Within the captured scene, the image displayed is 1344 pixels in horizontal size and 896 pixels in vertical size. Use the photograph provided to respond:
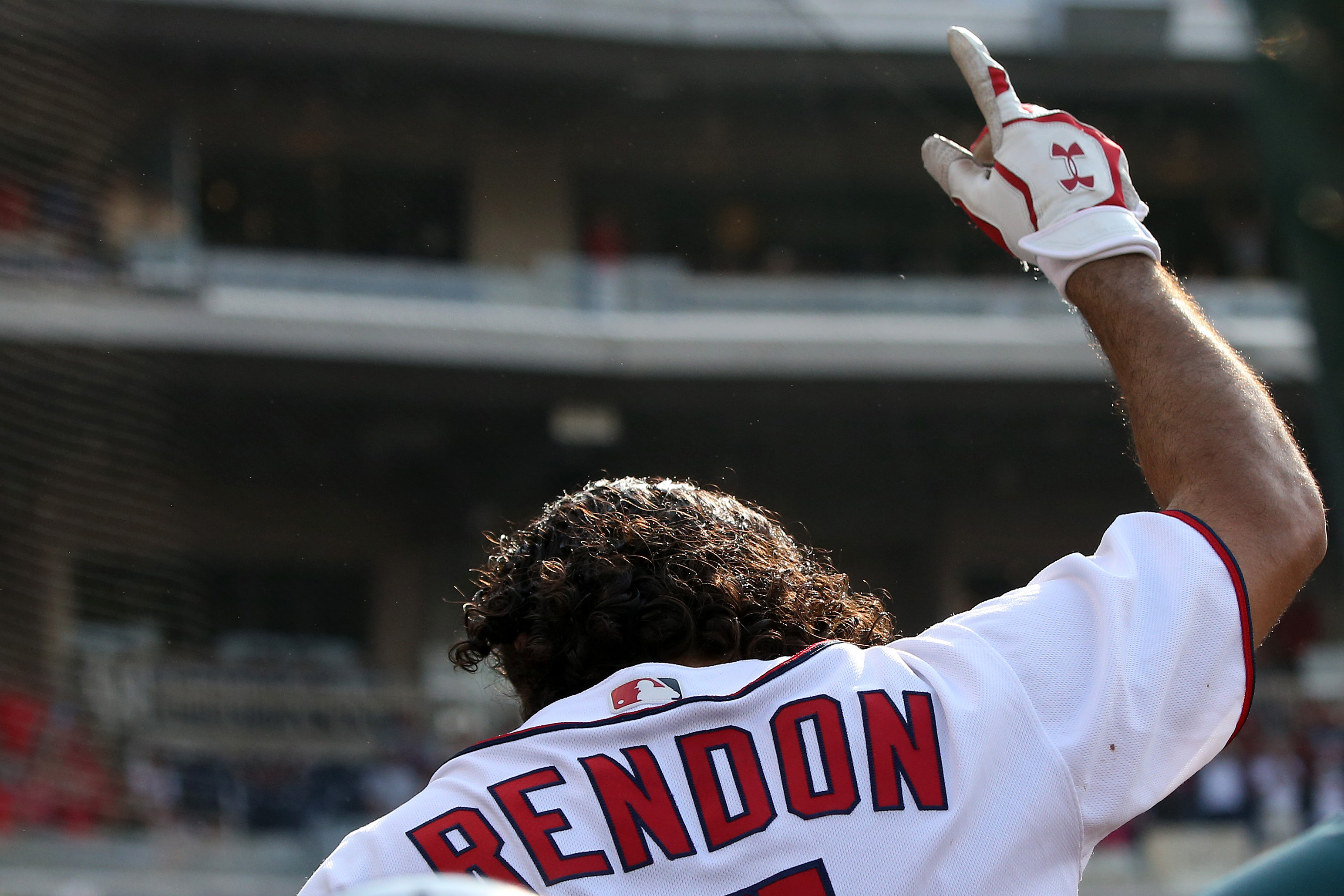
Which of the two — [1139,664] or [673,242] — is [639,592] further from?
[673,242]

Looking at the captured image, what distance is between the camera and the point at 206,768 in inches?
269

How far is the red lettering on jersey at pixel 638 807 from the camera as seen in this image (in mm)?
708

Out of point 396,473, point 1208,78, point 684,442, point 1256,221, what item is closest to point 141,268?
point 396,473

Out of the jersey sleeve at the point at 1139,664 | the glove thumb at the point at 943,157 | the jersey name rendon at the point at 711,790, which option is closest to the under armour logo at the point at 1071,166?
the glove thumb at the point at 943,157

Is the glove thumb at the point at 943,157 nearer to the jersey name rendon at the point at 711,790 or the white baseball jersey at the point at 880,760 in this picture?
the white baseball jersey at the point at 880,760

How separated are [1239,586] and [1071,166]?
37 centimetres

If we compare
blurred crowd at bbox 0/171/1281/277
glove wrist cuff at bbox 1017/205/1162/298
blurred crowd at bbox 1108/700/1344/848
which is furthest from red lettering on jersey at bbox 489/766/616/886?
blurred crowd at bbox 1108/700/1344/848

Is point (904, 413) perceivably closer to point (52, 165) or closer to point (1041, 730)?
point (52, 165)

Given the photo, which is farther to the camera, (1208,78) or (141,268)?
(141,268)

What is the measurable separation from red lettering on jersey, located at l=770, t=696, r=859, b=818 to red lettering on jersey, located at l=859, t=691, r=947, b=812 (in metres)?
0.02

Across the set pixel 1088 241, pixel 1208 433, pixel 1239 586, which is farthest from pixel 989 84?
pixel 1239 586

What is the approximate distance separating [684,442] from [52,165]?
4.11 meters

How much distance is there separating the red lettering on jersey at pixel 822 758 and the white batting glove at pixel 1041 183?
41cm

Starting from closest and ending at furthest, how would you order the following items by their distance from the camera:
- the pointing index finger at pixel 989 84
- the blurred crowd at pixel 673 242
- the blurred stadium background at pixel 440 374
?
the pointing index finger at pixel 989 84, the blurred stadium background at pixel 440 374, the blurred crowd at pixel 673 242
